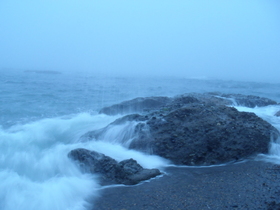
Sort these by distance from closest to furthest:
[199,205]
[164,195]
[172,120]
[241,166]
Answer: [199,205] → [164,195] → [241,166] → [172,120]

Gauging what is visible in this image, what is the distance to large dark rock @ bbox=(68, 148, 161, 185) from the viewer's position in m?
4.50

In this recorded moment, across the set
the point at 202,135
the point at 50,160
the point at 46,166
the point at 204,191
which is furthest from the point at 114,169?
the point at 202,135

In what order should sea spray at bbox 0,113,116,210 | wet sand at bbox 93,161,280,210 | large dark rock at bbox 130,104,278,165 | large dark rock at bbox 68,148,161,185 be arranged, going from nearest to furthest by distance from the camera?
wet sand at bbox 93,161,280,210
sea spray at bbox 0,113,116,210
large dark rock at bbox 68,148,161,185
large dark rock at bbox 130,104,278,165

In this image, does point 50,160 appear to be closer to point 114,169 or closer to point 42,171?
point 42,171

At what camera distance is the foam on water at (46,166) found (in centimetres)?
400

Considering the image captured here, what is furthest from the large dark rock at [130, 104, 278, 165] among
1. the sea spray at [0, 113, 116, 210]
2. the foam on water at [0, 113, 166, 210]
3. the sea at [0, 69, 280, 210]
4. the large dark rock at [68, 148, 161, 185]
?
the sea spray at [0, 113, 116, 210]

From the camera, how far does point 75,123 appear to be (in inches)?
382

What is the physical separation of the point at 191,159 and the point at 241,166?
1.06 metres

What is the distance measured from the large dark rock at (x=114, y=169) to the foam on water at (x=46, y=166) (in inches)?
7.9

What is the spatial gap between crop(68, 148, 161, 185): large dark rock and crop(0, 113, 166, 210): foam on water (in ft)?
0.66

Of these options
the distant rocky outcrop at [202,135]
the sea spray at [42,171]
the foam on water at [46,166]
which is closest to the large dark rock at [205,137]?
the distant rocky outcrop at [202,135]

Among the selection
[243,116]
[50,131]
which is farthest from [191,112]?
[50,131]

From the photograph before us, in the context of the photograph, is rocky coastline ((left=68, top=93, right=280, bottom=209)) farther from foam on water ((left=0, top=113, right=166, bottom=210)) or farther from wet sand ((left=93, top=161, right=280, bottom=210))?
foam on water ((left=0, top=113, right=166, bottom=210))

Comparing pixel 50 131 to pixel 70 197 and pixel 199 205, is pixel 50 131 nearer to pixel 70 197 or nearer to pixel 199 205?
pixel 70 197
